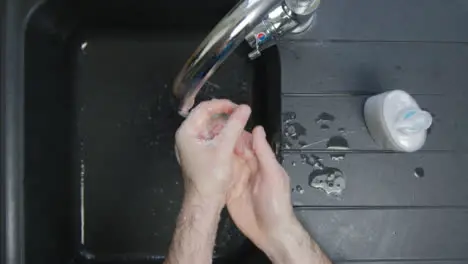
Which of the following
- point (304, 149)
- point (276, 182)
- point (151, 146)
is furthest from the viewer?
point (151, 146)

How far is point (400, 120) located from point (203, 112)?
0.90 feet

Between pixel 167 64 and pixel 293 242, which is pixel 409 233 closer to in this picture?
pixel 293 242

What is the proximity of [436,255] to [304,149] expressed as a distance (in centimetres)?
26

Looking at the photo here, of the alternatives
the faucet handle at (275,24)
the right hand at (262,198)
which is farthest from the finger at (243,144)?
the faucet handle at (275,24)

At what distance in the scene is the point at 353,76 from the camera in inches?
32.4

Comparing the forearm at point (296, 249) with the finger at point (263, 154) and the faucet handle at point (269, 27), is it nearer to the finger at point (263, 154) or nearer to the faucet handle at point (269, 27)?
the finger at point (263, 154)

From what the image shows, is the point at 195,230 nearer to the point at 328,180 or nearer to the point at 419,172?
the point at 328,180

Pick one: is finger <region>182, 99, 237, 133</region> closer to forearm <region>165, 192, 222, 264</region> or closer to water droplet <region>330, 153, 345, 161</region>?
forearm <region>165, 192, 222, 264</region>

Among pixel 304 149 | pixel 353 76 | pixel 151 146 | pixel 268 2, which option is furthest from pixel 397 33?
pixel 151 146

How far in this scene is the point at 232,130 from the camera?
2.23 feet

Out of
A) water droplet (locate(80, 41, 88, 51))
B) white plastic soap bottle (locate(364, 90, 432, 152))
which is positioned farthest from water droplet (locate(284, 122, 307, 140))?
water droplet (locate(80, 41, 88, 51))

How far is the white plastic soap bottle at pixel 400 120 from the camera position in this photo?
735 millimetres

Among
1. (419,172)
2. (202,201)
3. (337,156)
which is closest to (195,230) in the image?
(202,201)

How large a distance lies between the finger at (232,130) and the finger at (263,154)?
0.10 feet
